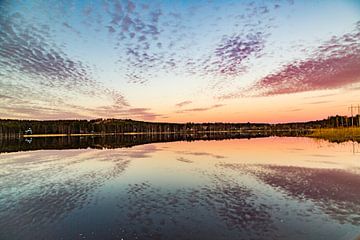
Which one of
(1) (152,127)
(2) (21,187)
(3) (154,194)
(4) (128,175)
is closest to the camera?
(3) (154,194)

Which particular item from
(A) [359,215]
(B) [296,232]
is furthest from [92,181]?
(A) [359,215]

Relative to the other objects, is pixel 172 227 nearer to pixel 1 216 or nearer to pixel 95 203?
pixel 95 203

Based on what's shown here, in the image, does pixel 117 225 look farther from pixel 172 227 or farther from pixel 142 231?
pixel 172 227

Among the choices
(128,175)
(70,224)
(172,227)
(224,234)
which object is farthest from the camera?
(128,175)

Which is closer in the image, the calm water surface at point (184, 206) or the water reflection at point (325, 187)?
the calm water surface at point (184, 206)

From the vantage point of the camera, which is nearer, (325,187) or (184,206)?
(184,206)

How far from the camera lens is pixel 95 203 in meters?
10.3

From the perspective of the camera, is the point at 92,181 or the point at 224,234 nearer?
the point at 224,234

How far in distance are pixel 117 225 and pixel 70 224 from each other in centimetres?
137

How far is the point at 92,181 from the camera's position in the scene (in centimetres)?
1442

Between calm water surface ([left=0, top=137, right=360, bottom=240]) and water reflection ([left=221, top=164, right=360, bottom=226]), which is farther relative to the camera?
water reflection ([left=221, top=164, right=360, bottom=226])

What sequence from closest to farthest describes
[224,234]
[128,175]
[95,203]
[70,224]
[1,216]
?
[224,234]
[70,224]
[1,216]
[95,203]
[128,175]

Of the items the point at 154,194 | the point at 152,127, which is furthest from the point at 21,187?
the point at 152,127

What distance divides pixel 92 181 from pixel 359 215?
36.3 ft
